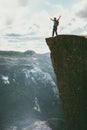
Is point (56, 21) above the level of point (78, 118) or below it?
above

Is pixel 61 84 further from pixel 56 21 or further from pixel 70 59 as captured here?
pixel 56 21

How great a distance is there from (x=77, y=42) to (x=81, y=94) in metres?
9.45

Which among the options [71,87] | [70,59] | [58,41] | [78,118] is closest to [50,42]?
[58,41]

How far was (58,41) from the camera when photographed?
179 ft

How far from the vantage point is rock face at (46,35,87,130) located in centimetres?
5193

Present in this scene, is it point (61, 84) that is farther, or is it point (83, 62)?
point (61, 84)

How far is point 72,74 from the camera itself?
175 feet

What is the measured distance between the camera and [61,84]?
55.8 meters

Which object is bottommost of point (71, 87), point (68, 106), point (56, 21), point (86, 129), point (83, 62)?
point (86, 129)

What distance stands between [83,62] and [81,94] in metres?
5.95

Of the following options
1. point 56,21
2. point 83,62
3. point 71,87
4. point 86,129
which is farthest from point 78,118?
point 56,21

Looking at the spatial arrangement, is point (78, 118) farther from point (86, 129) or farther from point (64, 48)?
point (64, 48)

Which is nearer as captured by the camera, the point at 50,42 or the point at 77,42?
the point at 77,42

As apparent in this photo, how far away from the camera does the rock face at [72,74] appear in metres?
51.9
